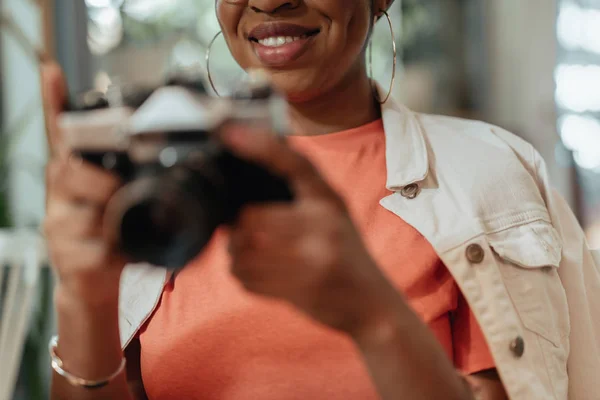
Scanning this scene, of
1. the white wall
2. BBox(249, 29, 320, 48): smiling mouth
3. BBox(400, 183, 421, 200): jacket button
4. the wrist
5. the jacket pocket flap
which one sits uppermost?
BBox(249, 29, 320, 48): smiling mouth

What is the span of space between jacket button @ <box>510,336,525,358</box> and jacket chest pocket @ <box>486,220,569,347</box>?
27 mm

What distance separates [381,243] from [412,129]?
0.21 m

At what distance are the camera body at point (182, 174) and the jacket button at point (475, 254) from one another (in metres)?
0.41

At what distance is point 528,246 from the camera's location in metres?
0.94

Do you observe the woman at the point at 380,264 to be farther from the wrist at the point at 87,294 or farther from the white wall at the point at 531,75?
the white wall at the point at 531,75

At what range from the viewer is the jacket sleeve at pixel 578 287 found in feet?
3.16

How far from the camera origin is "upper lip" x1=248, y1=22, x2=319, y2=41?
0.94 meters

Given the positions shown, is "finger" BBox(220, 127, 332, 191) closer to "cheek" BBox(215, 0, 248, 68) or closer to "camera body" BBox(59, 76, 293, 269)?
"camera body" BBox(59, 76, 293, 269)

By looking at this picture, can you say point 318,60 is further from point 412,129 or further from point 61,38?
point 61,38

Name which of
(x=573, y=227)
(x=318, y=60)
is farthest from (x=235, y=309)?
(x=573, y=227)

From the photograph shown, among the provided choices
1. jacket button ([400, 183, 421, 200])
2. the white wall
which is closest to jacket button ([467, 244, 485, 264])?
jacket button ([400, 183, 421, 200])

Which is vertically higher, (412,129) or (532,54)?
(412,129)

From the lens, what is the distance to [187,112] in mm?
583

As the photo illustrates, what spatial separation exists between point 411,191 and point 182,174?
1.56 feet
